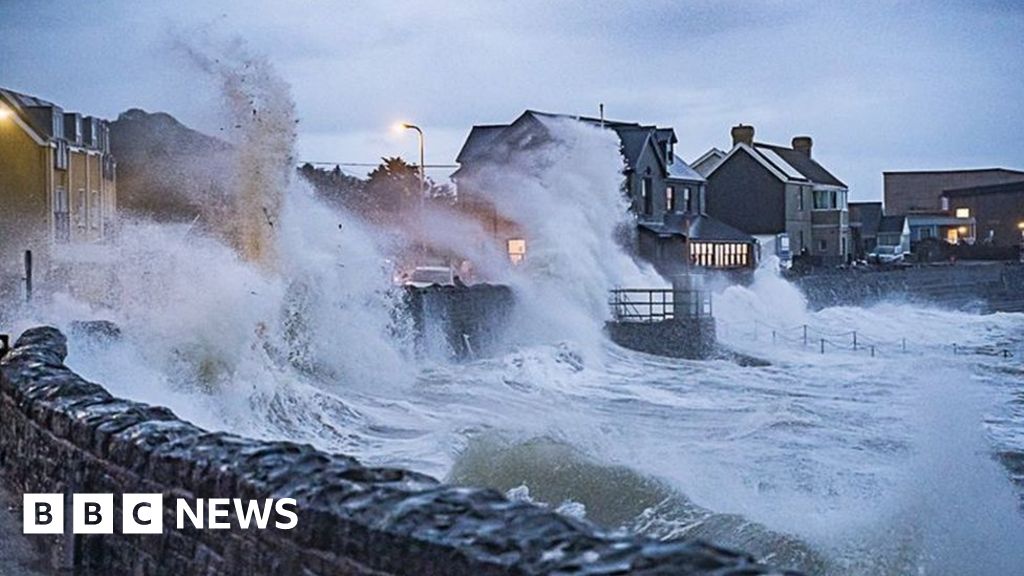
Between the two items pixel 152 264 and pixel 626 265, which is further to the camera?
pixel 626 265

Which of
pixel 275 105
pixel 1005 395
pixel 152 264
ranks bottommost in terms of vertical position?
pixel 1005 395

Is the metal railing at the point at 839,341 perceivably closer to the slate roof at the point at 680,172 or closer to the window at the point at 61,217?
Result: the slate roof at the point at 680,172

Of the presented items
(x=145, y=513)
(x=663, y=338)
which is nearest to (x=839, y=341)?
(x=663, y=338)

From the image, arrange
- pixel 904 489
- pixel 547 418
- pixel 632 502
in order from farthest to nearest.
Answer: pixel 547 418, pixel 904 489, pixel 632 502

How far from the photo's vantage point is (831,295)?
55188 mm

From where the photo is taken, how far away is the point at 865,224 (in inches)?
3155

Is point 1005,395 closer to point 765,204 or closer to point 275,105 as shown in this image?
point 275,105

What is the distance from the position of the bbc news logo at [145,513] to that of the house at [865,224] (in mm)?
69625

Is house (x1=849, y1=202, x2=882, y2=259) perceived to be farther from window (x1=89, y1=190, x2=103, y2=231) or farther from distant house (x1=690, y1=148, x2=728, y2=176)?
window (x1=89, y1=190, x2=103, y2=231)

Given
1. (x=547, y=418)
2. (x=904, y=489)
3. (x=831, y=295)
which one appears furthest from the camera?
(x=831, y=295)

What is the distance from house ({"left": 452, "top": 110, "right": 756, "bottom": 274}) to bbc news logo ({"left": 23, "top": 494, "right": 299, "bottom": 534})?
39389 millimetres

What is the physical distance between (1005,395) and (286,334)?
13.8 meters

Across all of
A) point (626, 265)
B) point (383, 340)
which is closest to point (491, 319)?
point (383, 340)

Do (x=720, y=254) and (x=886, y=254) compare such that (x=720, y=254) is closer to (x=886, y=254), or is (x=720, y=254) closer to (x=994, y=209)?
(x=886, y=254)
